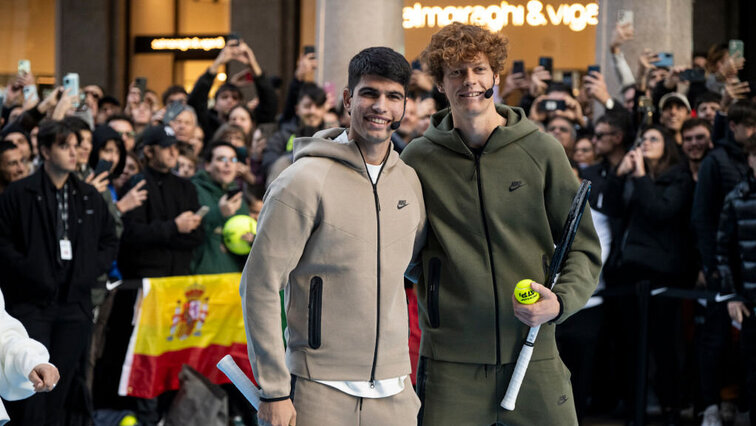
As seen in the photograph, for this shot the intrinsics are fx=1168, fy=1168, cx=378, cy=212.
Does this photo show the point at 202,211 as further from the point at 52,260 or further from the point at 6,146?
the point at 6,146

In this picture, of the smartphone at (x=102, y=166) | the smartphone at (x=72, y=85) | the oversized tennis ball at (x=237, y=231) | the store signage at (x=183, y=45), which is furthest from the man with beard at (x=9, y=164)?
the store signage at (x=183, y=45)

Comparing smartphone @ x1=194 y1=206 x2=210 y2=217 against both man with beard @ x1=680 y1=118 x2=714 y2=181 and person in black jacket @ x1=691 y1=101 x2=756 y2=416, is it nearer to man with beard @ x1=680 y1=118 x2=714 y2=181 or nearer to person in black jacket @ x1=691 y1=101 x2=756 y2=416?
person in black jacket @ x1=691 y1=101 x2=756 y2=416

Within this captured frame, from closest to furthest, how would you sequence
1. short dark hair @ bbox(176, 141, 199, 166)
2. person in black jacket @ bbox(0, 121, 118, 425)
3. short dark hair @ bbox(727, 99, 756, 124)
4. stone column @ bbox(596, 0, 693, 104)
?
1. person in black jacket @ bbox(0, 121, 118, 425)
2. short dark hair @ bbox(727, 99, 756, 124)
3. short dark hair @ bbox(176, 141, 199, 166)
4. stone column @ bbox(596, 0, 693, 104)

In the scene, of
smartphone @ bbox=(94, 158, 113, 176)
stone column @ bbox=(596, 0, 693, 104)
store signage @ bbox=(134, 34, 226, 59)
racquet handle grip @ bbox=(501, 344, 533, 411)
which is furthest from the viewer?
store signage @ bbox=(134, 34, 226, 59)

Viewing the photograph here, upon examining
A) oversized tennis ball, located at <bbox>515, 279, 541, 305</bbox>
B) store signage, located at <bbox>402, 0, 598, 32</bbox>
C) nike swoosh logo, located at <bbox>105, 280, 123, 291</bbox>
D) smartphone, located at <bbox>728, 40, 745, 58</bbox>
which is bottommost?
nike swoosh logo, located at <bbox>105, 280, 123, 291</bbox>

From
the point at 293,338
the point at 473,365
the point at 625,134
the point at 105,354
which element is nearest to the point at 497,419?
the point at 473,365

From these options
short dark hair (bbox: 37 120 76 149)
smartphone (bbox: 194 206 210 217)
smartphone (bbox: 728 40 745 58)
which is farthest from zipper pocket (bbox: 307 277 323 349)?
smartphone (bbox: 728 40 745 58)

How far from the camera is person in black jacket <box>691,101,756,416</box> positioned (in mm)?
8680

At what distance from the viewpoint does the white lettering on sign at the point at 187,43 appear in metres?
23.8

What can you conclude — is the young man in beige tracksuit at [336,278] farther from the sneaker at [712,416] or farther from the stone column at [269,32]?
the stone column at [269,32]

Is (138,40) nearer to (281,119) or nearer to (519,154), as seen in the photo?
(281,119)

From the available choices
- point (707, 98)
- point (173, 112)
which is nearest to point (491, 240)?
point (707, 98)

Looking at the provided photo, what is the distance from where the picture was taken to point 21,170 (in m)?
9.14

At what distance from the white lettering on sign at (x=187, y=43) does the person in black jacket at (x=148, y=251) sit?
15076mm
